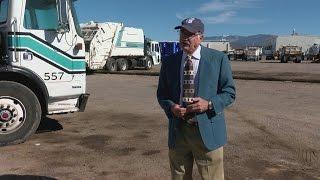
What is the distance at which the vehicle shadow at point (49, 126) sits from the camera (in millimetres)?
10013

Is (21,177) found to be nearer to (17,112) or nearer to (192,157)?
(17,112)

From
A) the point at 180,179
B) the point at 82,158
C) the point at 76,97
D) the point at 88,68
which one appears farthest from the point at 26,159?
the point at 88,68

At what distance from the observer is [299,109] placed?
1362 cm

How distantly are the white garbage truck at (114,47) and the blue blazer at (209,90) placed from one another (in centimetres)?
2798

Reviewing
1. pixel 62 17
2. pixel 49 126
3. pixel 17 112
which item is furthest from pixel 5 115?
pixel 49 126

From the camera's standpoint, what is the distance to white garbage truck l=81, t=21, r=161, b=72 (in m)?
32.3

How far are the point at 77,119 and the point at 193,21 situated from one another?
792 cm

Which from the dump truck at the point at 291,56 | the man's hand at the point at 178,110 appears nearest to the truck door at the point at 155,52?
the dump truck at the point at 291,56

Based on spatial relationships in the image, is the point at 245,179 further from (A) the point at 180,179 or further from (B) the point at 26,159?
(B) the point at 26,159

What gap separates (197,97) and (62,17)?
5230 mm

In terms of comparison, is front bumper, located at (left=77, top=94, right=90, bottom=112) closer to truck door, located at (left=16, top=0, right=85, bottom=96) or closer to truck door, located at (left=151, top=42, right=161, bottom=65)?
truck door, located at (left=16, top=0, right=85, bottom=96)

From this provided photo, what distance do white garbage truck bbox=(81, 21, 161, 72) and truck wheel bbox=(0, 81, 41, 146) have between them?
2347 centimetres

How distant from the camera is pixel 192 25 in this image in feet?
13.2

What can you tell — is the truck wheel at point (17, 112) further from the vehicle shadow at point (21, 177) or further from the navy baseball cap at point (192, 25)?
the navy baseball cap at point (192, 25)
